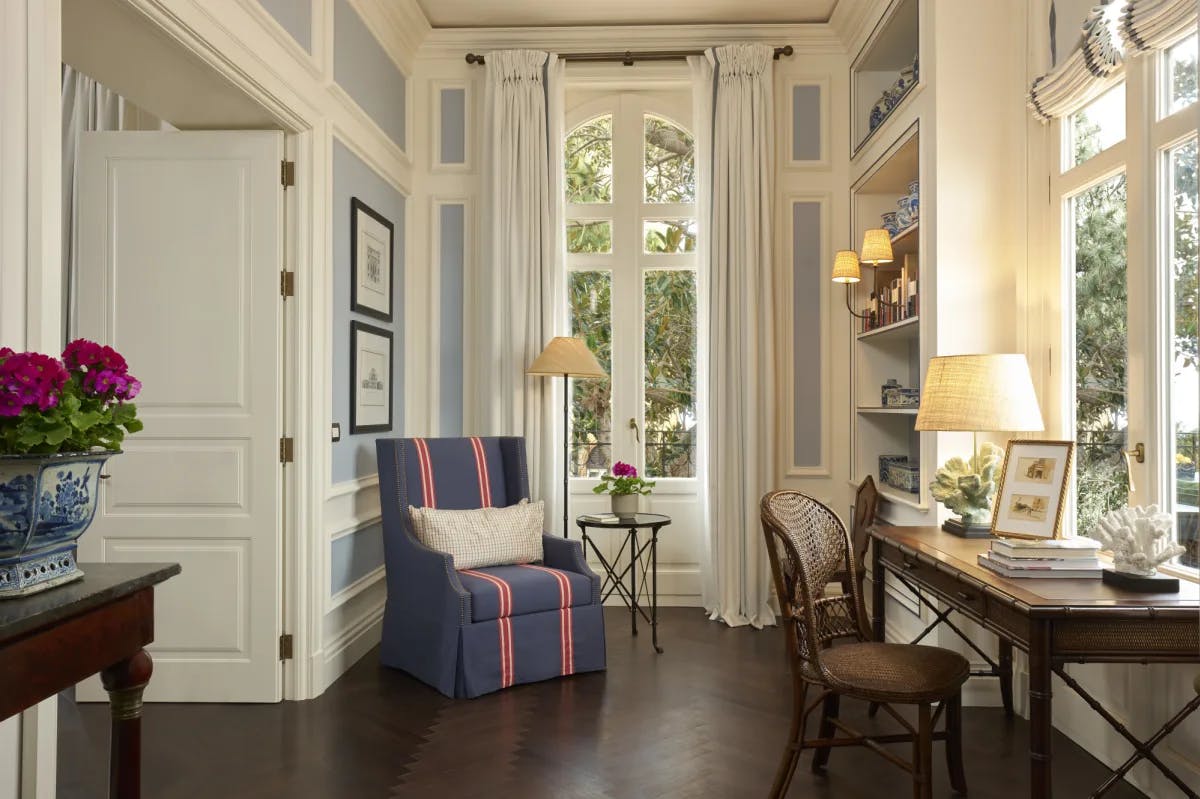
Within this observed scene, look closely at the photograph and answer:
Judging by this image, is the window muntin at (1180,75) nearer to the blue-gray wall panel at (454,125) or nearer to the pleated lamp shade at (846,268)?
the pleated lamp shade at (846,268)

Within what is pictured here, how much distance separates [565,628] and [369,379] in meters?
1.60

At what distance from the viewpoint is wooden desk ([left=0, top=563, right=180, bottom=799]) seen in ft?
4.50

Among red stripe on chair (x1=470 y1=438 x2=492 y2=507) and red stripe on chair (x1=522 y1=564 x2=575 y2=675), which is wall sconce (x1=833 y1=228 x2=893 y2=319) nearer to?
red stripe on chair (x1=470 y1=438 x2=492 y2=507)

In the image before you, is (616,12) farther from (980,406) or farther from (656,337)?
(980,406)

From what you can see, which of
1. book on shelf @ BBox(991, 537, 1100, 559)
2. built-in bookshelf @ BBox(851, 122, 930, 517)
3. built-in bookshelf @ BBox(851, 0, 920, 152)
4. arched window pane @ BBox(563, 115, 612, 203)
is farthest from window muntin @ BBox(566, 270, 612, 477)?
book on shelf @ BBox(991, 537, 1100, 559)

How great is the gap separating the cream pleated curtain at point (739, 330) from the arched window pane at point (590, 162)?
2.24ft

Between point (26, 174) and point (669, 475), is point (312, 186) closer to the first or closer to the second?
point (26, 174)

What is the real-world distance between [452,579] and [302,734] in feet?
2.67

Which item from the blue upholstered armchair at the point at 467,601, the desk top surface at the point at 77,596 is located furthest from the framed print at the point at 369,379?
the desk top surface at the point at 77,596

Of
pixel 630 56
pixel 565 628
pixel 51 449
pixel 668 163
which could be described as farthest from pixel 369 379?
pixel 51 449

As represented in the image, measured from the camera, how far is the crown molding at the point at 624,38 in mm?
5168

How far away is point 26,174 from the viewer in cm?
197

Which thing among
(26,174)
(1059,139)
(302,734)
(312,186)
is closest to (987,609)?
(1059,139)

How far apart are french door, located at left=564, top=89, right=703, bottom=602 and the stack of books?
2889 mm
